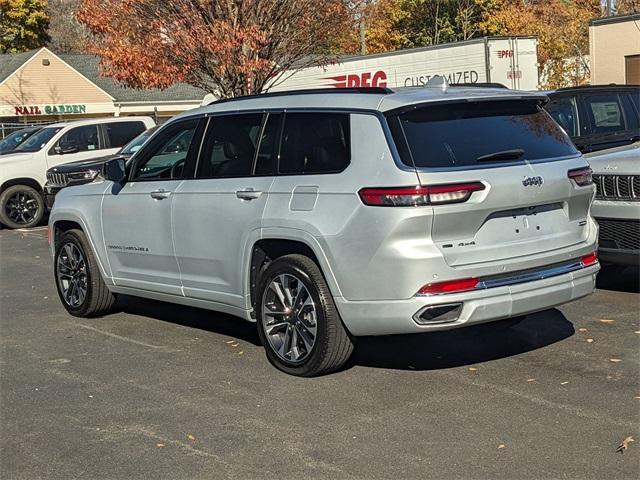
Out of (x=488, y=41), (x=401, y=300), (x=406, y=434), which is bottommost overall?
(x=406, y=434)

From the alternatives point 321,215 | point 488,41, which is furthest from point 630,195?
point 488,41

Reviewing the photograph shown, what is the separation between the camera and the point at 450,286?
18.6 feet

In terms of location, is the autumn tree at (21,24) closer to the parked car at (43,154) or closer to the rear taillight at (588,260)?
the parked car at (43,154)

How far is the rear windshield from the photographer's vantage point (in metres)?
5.79

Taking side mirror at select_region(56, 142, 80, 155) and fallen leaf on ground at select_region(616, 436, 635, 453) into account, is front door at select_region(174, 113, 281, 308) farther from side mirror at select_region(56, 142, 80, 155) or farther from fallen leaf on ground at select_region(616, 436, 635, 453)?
side mirror at select_region(56, 142, 80, 155)

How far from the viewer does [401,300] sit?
569 centimetres

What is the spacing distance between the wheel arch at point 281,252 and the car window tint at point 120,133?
40.6 ft

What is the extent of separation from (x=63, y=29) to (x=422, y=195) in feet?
261

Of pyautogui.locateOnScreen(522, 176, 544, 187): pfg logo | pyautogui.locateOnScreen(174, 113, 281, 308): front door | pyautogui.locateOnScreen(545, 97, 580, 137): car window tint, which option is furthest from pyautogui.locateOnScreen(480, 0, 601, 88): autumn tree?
pyautogui.locateOnScreen(522, 176, 544, 187): pfg logo

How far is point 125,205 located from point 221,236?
4.39 feet

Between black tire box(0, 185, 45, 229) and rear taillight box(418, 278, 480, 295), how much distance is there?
13.7m

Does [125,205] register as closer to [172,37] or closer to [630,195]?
[630,195]

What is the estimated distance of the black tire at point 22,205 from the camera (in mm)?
17812

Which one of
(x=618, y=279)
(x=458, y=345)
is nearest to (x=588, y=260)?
(x=458, y=345)
